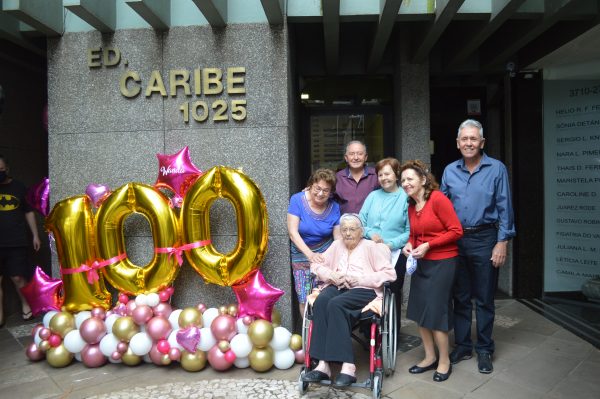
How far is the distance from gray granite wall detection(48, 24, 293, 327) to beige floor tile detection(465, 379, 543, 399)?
170cm

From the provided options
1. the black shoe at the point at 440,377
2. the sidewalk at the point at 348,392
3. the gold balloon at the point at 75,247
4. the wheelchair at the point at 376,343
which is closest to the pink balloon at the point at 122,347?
the sidewalk at the point at 348,392

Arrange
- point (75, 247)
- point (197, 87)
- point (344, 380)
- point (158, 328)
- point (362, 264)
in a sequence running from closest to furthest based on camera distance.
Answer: point (344, 380), point (362, 264), point (158, 328), point (75, 247), point (197, 87)

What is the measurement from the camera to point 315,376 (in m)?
3.00

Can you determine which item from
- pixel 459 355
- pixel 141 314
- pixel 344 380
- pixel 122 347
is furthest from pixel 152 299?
pixel 459 355

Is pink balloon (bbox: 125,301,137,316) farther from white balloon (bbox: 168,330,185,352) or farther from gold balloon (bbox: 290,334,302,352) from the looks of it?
gold balloon (bbox: 290,334,302,352)

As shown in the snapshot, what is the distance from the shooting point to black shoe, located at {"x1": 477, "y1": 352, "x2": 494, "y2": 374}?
3.40 metres

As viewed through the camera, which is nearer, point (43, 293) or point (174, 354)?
point (174, 354)

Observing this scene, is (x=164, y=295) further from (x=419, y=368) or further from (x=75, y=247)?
(x=419, y=368)

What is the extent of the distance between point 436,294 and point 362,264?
560mm

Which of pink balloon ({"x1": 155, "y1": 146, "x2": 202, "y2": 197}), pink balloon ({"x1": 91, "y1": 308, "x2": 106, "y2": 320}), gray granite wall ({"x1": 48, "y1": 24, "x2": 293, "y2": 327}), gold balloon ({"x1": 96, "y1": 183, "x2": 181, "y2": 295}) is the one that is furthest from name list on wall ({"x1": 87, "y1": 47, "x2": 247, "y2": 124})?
pink balloon ({"x1": 91, "y1": 308, "x2": 106, "y2": 320})

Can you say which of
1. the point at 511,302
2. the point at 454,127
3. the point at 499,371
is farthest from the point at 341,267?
the point at 454,127

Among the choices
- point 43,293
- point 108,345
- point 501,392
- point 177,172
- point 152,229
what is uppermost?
point 177,172

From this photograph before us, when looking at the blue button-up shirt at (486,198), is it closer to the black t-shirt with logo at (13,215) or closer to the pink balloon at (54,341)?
the pink balloon at (54,341)

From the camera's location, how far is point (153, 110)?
165 inches
